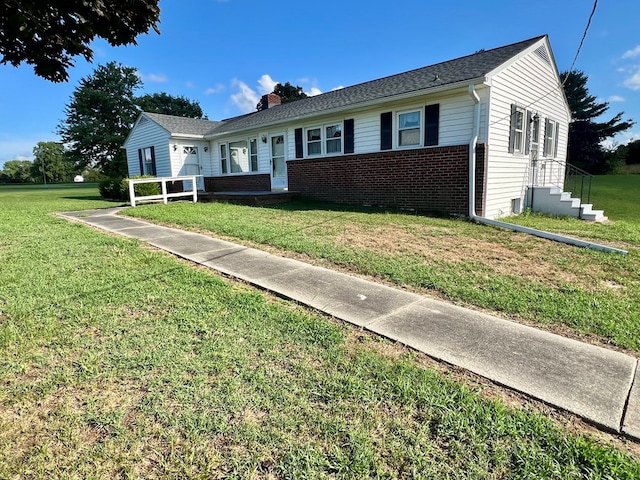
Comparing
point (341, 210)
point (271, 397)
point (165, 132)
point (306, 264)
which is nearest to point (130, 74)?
point (165, 132)

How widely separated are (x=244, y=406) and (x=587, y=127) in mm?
44213

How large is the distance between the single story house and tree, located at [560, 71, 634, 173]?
1026 inches

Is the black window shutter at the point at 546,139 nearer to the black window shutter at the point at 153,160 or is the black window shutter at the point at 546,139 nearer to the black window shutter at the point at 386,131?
the black window shutter at the point at 386,131

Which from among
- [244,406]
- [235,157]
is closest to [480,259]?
[244,406]

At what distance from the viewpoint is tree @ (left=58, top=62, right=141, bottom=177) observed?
3750 cm

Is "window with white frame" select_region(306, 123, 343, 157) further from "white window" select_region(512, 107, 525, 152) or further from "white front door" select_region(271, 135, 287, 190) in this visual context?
"white window" select_region(512, 107, 525, 152)

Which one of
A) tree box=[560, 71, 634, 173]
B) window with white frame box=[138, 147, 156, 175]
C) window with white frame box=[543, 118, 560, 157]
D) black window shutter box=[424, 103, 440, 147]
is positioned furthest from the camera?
tree box=[560, 71, 634, 173]

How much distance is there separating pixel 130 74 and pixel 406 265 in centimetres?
4718

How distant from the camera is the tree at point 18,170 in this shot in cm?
8000

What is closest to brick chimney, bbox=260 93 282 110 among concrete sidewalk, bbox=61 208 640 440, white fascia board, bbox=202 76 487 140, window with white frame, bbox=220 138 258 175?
window with white frame, bbox=220 138 258 175

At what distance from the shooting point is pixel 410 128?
33.7ft

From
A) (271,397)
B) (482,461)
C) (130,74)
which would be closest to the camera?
(482,461)

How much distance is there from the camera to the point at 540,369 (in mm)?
2572

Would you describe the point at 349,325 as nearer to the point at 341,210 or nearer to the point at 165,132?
the point at 341,210
